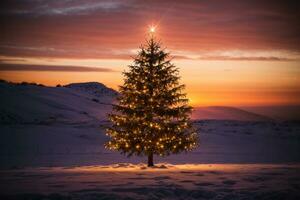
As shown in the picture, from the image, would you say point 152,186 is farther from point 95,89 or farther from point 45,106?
point 95,89

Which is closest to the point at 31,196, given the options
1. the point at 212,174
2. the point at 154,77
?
the point at 212,174

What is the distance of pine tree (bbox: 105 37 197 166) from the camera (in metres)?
24.2

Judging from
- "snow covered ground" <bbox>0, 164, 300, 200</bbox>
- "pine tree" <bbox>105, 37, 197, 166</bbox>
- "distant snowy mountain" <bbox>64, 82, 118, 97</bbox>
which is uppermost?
"distant snowy mountain" <bbox>64, 82, 118, 97</bbox>

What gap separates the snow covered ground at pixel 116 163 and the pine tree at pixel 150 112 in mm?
1436

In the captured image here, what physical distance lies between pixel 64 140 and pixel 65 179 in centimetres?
2598

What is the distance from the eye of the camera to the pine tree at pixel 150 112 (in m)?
24.2

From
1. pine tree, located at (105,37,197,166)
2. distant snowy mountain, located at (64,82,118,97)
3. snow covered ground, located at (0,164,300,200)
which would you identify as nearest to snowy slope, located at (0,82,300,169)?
pine tree, located at (105,37,197,166)

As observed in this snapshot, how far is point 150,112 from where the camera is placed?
80.5 ft

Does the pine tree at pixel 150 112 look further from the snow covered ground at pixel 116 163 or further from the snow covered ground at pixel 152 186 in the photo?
the snow covered ground at pixel 152 186

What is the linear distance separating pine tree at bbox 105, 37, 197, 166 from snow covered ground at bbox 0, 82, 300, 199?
1436 mm

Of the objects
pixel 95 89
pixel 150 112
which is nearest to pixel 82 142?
pixel 150 112

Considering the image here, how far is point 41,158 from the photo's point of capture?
104 feet

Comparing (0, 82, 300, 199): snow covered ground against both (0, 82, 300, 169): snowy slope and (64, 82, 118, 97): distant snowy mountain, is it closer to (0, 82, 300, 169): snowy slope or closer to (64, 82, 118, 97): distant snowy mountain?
(0, 82, 300, 169): snowy slope

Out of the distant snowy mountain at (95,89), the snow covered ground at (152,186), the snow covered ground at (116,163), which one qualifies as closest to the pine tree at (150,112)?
the snow covered ground at (116,163)
